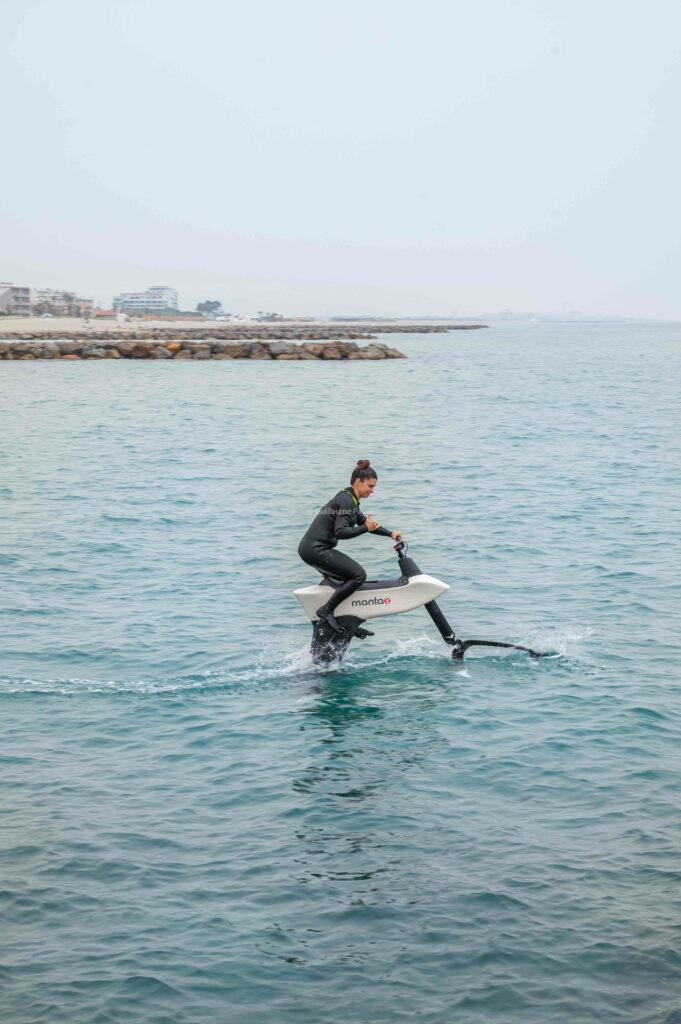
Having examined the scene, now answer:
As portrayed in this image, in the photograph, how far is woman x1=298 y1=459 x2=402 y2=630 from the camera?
13.5 metres

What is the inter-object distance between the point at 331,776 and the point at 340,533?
10.5 ft

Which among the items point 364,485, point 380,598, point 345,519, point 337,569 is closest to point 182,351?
point 380,598

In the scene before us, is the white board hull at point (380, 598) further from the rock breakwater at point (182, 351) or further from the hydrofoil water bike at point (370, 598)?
the rock breakwater at point (182, 351)

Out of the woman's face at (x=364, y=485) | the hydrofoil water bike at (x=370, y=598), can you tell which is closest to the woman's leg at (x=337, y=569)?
the hydrofoil water bike at (x=370, y=598)

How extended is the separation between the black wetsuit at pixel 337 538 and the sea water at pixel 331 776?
1282mm

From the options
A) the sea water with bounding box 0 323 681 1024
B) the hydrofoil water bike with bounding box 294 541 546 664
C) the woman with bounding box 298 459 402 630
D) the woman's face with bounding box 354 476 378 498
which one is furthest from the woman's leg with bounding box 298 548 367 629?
the sea water with bounding box 0 323 681 1024

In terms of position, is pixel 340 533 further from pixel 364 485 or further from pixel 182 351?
pixel 182 351

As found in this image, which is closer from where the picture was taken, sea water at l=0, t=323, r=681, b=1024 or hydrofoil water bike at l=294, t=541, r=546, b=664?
sea water at l=0, t=323, r=681, b=1024

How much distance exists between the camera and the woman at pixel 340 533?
44.2 feet

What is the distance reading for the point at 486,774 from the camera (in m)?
11.6

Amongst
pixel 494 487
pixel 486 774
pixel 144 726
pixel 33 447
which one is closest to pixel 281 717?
pixel 144 726

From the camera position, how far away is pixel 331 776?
11570mm

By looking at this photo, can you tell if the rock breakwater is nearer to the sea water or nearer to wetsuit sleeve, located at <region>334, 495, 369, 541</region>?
the sea water

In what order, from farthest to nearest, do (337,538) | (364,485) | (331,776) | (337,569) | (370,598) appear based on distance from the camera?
(370,598) → (337,569) → (337,538) → (364,485) → (331,776)
